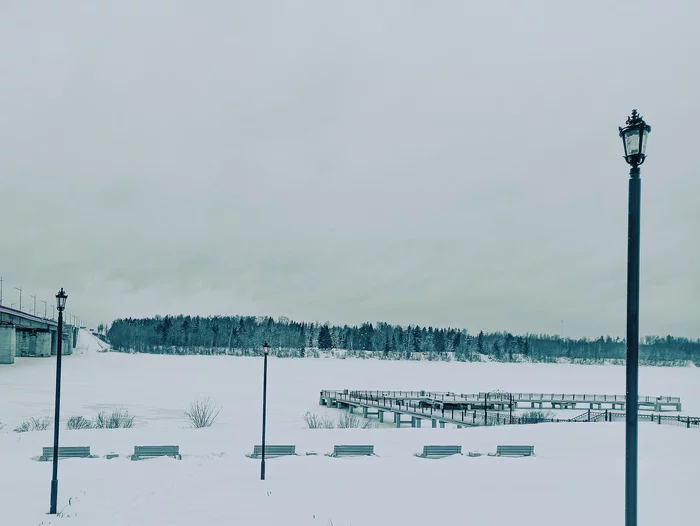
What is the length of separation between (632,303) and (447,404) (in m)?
56.3

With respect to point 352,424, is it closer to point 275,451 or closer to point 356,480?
point 275,451

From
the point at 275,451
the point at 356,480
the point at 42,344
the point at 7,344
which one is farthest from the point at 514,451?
the point at 42,344

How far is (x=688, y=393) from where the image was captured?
304 feet

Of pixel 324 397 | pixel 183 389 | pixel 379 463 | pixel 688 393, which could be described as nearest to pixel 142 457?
pixel 379 463

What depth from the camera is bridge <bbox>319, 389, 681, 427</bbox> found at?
5272 centimetres

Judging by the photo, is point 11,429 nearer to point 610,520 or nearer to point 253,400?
point 253,400

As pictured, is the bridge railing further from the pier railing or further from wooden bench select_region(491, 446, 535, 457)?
wooden bench select_region(491, 446, 535, 457)

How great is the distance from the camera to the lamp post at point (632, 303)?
27.1ft

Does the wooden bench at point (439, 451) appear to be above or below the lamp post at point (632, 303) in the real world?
below

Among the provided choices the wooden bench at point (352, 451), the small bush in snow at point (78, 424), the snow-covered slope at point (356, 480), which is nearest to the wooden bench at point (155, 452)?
the snow-covered slope at point (356, 480)

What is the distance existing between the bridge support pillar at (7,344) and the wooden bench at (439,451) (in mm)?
95691

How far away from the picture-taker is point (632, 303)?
331 inches

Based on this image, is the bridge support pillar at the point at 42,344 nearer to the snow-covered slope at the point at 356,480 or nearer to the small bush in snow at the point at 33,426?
the small bush in snow at the point at 33,426

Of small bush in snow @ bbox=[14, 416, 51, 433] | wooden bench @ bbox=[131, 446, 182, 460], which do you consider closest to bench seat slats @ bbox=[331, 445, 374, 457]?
wooden bench @ bbox=[131, 446, 182, 460]
